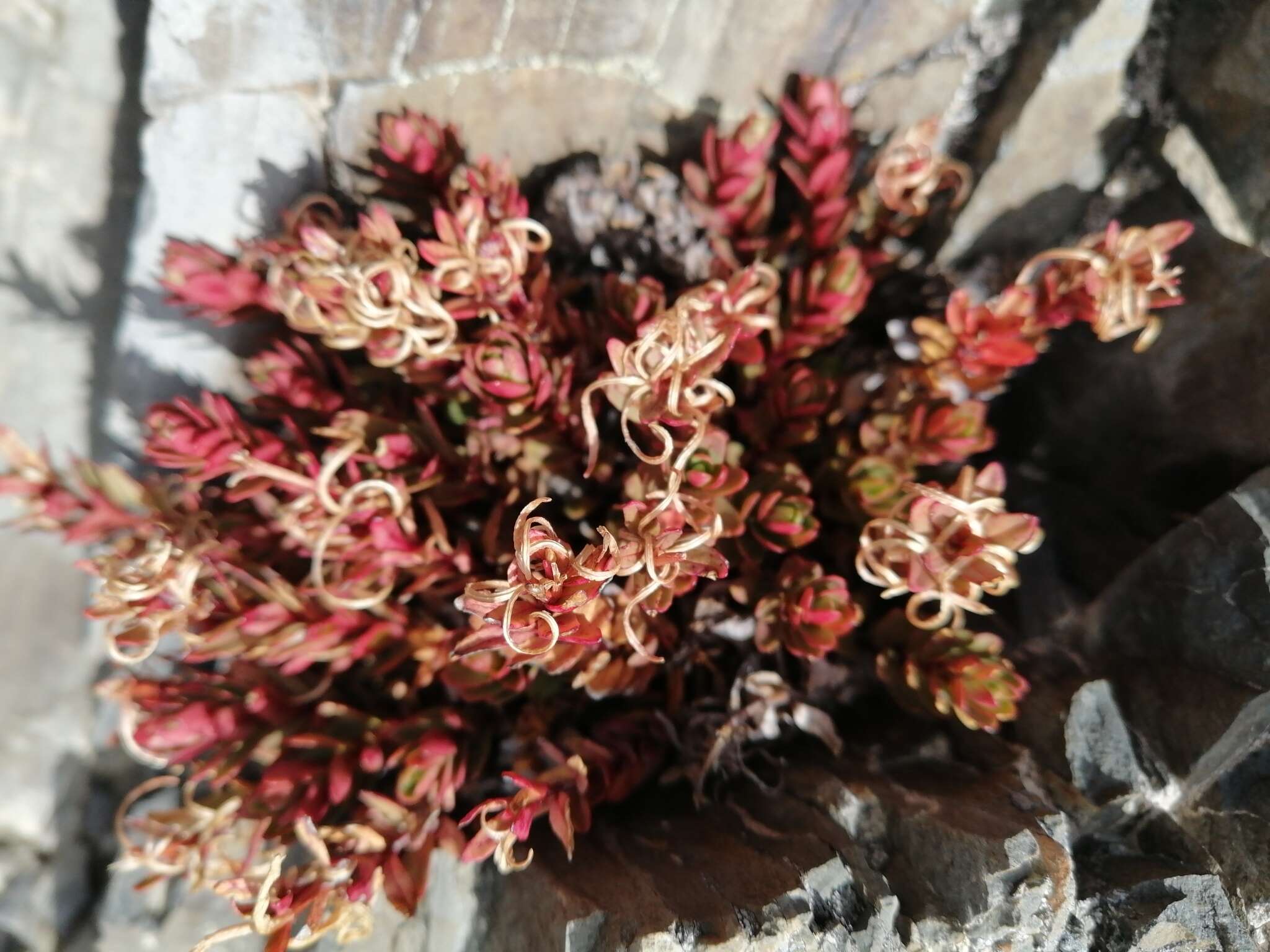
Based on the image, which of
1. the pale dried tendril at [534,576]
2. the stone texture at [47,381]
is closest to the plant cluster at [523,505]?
the pale dried tendril at [534,576]

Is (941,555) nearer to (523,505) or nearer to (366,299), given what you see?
(523,505)

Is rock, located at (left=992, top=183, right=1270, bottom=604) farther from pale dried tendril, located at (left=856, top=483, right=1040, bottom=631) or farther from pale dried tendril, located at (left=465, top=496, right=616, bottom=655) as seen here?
pale dried tendril, located at (left=465, top=496, right=616, bottom=655)

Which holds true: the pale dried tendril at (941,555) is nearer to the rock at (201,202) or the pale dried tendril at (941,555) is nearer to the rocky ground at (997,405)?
the rocky ground at (997,405)

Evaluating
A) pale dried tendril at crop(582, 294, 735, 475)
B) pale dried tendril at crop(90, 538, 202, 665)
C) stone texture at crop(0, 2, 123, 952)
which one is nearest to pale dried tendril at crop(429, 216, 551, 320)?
pale dried tendril at crop(582, 294, 735, 475)

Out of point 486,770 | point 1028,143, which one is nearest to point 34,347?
point 486,770

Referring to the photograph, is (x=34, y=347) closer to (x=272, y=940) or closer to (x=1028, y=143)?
(x=272, y=940)

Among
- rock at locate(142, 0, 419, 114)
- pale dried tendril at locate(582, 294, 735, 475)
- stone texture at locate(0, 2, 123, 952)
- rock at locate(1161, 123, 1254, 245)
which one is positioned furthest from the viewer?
stone texture at locate(0, 2, 123, 952)
